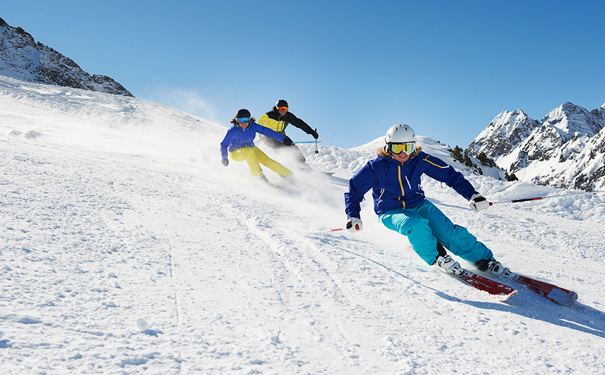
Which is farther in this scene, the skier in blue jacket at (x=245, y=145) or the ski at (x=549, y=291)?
the skier in blue jacket at (x=245, y=145)

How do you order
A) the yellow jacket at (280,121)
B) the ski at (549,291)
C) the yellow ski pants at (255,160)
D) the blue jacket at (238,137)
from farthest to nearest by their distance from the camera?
the yellow jacket at (280,121) < the blue jacket at (238,137) < the yellow ski pants at (255,160) < the ski at (549,291)

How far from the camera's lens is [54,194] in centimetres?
409

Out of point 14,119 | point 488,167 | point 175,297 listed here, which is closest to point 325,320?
point 175,297

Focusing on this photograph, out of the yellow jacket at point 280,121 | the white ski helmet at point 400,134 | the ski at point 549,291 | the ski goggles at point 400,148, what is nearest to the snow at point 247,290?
the ski at point 549,291

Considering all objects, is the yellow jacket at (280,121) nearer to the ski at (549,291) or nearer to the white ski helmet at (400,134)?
the white ski helmet at (400,134)

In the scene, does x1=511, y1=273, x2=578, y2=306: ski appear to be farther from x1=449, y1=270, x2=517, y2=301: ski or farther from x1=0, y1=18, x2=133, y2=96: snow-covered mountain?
x1=0, y1=18, x2=133, y2=96: snow-covered mountain

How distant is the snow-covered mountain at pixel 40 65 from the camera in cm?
6481

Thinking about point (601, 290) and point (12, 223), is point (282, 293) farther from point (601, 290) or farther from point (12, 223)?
point (601, 290)

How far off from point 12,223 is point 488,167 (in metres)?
21.9

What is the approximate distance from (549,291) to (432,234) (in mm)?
1010

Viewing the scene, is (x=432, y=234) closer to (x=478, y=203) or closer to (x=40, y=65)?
(x=478, y=203)

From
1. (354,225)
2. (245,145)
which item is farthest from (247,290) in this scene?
(245,145)

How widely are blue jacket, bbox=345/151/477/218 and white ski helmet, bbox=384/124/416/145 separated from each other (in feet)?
0.68

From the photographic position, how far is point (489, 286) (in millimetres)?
3012
